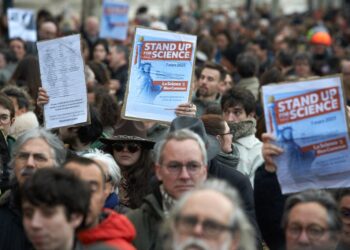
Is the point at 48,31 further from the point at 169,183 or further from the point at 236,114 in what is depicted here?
the point at 169,183

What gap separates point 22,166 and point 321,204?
192 centimetres

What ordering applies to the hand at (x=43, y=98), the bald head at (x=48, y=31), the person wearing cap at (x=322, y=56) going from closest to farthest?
the hand at (x=43, y=98)
the bald head at (x=48, y=31)
the person wearing cap at (x=322, y=56)

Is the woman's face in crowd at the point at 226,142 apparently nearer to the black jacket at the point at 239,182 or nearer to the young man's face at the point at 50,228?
the black jacket at the point at 239,182

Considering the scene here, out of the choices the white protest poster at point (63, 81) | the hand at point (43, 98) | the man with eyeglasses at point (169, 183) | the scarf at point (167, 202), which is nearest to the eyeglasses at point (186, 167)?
the man with eyeglasses at point (169, 183)

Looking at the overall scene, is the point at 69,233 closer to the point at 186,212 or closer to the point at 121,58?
the point at 186,212

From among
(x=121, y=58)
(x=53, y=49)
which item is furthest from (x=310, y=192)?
(x=121, y=58)

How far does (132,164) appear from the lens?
9.42m

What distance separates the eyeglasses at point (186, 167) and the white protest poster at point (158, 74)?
2.40 meters

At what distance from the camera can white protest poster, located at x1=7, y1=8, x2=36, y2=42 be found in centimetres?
1852

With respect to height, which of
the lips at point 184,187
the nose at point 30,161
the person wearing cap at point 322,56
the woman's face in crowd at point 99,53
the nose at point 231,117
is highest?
the lips at point 184,187

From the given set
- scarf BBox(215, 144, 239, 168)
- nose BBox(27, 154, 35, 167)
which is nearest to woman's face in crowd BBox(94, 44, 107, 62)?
scarf BBox(215, 144, 239, 168)

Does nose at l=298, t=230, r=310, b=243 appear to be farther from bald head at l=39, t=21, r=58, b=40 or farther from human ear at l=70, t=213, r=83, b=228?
bald head at l=39, t=21, r=58, b=40

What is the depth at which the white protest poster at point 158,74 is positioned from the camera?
31.9ft

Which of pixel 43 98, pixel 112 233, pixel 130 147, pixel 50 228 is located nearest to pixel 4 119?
pixel 43 98
